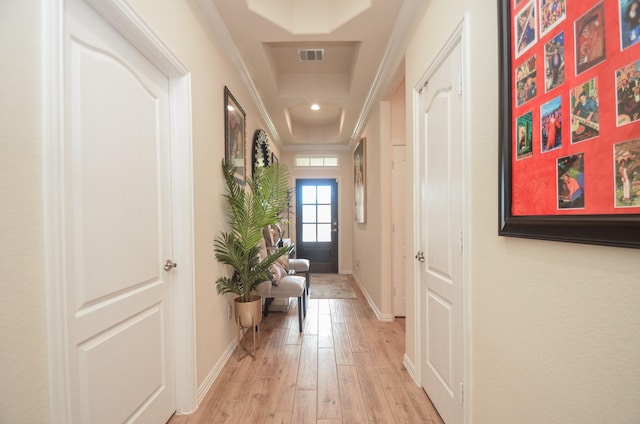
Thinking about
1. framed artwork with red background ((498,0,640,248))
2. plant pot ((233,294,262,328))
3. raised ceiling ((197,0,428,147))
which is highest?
raised ceiling ((197,0,428,147))

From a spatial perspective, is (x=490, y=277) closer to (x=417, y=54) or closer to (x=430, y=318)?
(x=430, y=318)

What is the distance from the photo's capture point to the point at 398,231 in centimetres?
345

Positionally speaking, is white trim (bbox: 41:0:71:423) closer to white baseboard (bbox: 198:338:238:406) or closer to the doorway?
white baseboard (bbox: 198:338:238:406)

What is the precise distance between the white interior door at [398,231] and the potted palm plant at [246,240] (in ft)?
5.01

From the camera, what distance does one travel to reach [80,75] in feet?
3.75

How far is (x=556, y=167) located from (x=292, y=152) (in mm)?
5670

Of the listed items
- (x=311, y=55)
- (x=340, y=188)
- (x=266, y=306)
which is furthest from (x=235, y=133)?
(x=340, y=188)

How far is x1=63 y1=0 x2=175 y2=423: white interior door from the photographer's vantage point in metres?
1.10

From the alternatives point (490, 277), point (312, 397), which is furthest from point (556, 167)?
point (312, 397)

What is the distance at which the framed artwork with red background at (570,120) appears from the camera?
65cm

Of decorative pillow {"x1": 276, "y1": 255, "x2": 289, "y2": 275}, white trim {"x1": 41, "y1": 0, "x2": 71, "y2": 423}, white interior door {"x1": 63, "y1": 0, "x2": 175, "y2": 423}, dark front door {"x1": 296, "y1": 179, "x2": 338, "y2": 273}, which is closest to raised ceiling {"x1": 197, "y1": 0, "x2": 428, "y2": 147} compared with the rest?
white interior door {"x1": 63, "y1": 0, "x2": 175, "y2": 423}

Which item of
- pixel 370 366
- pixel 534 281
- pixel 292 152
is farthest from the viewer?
pixel 292 152

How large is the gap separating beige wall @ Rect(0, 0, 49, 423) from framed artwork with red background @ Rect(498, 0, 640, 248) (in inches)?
61.3

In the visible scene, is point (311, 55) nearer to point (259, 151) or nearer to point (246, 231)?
point (259, 151)
